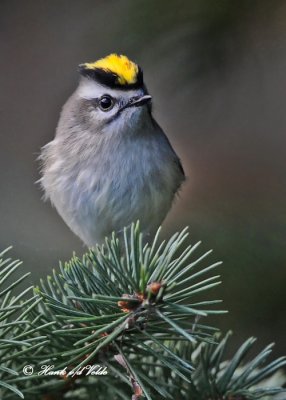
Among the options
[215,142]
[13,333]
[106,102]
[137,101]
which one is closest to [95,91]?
[106,102]

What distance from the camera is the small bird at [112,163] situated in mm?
1926

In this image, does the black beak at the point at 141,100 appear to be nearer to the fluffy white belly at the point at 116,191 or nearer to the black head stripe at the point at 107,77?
the black head stripe at the point at 107,77

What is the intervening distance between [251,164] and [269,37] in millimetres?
508

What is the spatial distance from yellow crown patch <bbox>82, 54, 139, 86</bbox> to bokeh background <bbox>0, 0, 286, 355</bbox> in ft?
0.21

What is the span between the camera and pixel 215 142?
2.26 meters

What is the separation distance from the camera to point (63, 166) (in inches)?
80.2

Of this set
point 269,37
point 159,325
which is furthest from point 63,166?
point 159,325

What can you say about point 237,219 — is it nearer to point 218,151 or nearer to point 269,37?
point 269,37

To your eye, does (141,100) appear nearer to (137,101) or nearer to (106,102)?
(137,101)

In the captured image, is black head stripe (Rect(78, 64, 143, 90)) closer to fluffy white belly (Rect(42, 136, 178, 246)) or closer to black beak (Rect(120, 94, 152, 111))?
black beak (Rect(120, 94, 152, 111))

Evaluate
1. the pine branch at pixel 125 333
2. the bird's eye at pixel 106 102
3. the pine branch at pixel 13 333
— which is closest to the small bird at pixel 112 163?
the bird's eye at pixel 106 102

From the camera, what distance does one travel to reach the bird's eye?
1.96 meters

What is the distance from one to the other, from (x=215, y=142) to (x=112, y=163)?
447 mm

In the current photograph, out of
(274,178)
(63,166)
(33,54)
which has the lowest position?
(274,178)
